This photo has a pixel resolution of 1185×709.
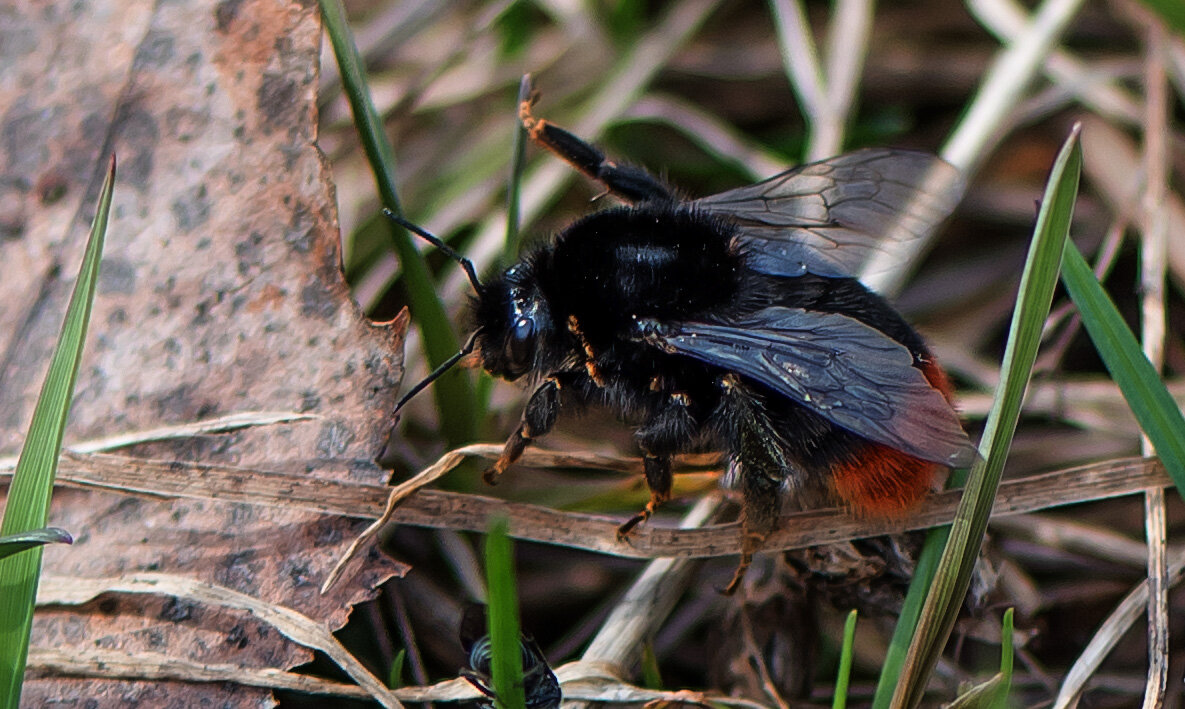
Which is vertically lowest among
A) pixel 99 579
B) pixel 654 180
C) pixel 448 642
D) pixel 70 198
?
pixel 448 642

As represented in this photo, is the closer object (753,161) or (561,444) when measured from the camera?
(561,444)

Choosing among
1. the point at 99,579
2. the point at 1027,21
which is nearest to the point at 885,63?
the point at 1027,21

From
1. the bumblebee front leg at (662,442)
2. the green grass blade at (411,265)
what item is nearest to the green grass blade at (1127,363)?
the bumblebee front leg at (662,442)

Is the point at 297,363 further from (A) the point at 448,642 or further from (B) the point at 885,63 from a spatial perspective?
(B) the point at 885,63

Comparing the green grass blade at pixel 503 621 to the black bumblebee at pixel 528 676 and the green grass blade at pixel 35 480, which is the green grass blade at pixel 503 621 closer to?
the black bumblebee at pixel 528 676

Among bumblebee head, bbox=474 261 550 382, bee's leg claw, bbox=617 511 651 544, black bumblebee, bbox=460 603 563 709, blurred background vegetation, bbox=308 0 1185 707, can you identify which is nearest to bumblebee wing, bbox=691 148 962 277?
blurred background vegetation, bbox=308 0 1185 707

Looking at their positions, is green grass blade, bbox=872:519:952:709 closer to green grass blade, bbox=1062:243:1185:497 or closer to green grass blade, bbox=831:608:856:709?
green grass blade, bbox=831:608:856:709

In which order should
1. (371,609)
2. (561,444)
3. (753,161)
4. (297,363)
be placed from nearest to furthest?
(297,363)
(371,609)
(561,444)
(753,161)
